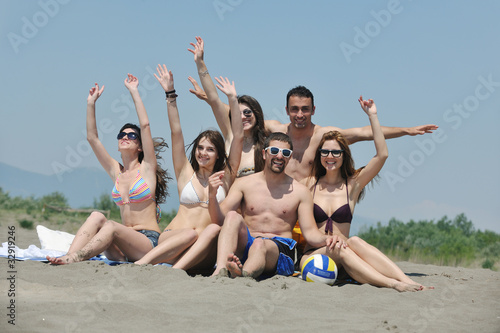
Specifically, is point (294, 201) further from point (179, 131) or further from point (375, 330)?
point (375, 330)

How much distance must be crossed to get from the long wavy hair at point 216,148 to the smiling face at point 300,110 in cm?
140

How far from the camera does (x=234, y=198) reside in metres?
6.99

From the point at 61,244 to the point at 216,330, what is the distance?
531cm

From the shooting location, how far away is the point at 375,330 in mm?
4539

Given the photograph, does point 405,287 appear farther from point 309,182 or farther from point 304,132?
point 304,132

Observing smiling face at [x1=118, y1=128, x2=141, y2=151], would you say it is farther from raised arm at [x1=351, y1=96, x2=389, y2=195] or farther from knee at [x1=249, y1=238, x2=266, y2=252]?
raised arm at [x1=351, y1=96, x2=389, y2=195]

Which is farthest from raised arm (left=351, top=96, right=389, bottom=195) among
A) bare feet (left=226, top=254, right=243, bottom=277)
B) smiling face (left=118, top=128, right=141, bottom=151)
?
smiling face (left=118, top=128, right=141, bottom=151)

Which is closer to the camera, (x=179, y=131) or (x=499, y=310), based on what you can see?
(x=499, y=310)

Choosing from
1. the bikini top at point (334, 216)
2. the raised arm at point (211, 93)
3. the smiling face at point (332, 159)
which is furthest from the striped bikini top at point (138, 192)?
the smiling face at point (332, 159)

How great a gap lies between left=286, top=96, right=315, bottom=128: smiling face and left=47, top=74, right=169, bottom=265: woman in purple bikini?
6.18 feet

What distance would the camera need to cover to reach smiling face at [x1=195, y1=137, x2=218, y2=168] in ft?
23.5

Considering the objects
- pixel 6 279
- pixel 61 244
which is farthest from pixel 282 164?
pixel 61 244

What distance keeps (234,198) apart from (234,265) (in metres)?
1.16

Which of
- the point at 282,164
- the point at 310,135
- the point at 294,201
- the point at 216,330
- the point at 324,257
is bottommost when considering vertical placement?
the point at 216,330
